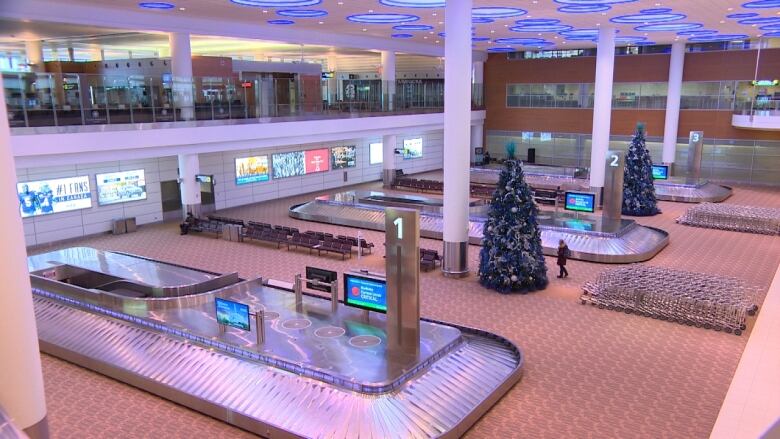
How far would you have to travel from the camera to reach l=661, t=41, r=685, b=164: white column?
32062mm

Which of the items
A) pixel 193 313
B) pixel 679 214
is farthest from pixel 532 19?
pixel 193 313

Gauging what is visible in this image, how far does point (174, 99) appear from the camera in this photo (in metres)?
19.2

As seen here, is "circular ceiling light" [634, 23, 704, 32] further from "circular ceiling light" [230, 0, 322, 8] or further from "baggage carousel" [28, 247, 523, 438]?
"baggage carousel" [28, 247, 523, 438]

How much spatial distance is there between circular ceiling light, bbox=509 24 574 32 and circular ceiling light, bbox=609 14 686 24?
2.33 m

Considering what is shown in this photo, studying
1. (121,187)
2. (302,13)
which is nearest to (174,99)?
(302,13)

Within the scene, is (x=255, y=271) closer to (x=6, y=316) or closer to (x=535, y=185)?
(x=6, y=316)

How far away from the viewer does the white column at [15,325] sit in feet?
16.0

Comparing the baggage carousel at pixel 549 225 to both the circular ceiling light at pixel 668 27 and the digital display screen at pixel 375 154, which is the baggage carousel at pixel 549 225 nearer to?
the digital display screen at pixel 375 154

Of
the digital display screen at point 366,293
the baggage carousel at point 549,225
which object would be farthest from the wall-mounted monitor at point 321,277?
the baggage carousel at point 549,225

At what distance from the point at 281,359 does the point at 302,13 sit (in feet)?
43.1

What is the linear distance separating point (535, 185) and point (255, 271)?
60.6 feet

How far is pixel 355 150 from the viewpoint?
108 feet

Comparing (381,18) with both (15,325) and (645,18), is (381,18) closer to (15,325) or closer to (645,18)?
(645,18)

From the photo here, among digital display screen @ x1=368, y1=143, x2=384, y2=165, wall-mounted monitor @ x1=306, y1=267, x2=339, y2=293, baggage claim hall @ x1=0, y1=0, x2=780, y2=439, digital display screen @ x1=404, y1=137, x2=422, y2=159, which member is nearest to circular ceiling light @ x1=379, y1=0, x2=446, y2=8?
baggage claim hall @ x1=0, y1=0, x2=780, y2=439
